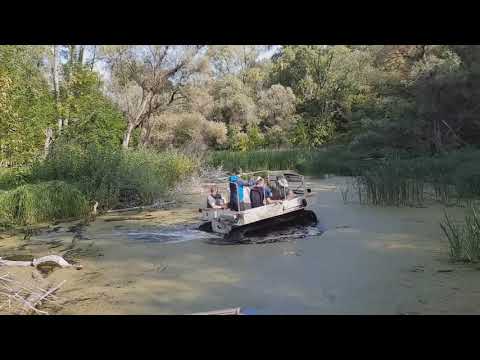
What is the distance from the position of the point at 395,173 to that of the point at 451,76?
6.15m

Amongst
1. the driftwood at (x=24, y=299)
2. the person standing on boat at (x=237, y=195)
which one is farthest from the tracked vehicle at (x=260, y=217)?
the driftwood at (x=24, y=299)

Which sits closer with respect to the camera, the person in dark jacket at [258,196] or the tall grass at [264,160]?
the person in dark jacket at [258,196]

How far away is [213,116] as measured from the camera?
30.0 meters

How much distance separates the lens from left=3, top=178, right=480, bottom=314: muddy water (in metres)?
4.85

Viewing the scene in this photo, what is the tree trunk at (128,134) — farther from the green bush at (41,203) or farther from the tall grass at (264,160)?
the green bush at (41,203)

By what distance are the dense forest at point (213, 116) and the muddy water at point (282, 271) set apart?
238 cm

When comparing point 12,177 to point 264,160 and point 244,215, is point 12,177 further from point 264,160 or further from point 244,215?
point 264,160

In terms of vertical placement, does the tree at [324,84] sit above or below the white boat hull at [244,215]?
above

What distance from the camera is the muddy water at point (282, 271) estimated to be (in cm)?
485

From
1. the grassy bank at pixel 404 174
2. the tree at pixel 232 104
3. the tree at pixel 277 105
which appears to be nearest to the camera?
the grassy bank at pixel 404 174

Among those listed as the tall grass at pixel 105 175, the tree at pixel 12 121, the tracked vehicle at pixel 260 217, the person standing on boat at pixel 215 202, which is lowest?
the tracked vehicle at pixel 260 217
